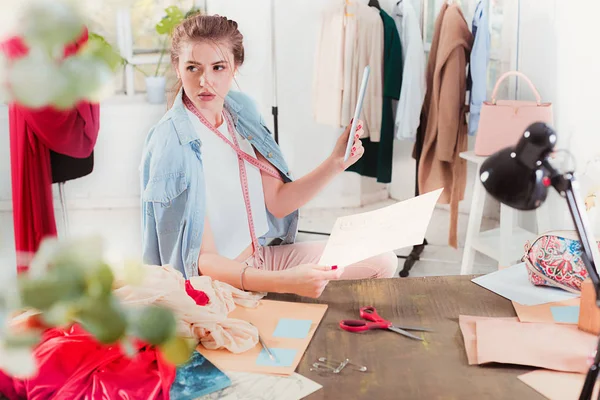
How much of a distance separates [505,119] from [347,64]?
0.92m

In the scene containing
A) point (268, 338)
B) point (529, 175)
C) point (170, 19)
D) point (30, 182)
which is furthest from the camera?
point (170, 19)

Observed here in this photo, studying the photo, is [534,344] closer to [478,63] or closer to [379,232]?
[379,232]

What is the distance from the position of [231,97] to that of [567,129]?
1719 mm

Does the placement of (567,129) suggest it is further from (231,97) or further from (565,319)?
(565,319)

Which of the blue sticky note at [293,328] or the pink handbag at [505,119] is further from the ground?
the pink handbag at [505,119]

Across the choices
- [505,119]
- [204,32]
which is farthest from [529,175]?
[505,119]

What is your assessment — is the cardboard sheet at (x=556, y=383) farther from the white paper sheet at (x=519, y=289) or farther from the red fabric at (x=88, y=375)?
the red fabric at (x=88, y=375)

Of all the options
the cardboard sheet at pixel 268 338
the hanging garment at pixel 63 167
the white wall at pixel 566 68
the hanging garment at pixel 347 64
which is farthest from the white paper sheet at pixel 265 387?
the hanging garment at pixel 347 64

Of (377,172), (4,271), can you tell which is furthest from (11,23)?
(377,172)

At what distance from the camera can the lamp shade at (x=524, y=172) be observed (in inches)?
32.1

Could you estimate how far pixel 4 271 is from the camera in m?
0.22

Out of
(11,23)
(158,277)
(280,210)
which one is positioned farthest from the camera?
(280,210)

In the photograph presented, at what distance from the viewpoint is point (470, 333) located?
1258 mm

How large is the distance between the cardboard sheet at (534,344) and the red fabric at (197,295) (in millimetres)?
520
